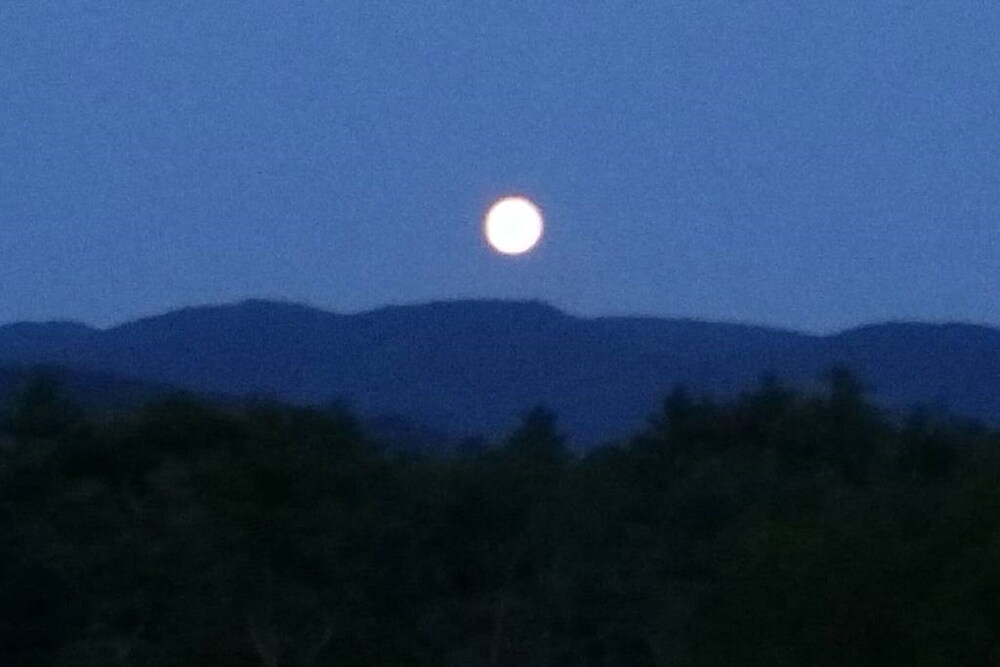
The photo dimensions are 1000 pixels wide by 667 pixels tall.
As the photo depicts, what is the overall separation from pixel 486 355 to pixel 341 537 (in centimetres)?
11028

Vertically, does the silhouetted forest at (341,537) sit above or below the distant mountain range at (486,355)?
below

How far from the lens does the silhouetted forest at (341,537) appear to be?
1153 inches

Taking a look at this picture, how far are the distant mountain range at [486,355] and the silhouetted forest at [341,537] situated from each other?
83135mm

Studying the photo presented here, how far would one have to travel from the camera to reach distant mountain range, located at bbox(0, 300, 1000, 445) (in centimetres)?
12631

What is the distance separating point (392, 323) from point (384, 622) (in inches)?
4584

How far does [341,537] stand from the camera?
30859mm

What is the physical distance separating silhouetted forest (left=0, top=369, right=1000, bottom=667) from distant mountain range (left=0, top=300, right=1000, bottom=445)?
8314 cm

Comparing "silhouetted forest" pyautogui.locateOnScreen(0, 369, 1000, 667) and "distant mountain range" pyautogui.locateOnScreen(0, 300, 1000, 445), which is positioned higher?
"distant mountain range" pyautogui.locateOnScreen(0, 300, 1000, 445)

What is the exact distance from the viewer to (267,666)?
94.5ft

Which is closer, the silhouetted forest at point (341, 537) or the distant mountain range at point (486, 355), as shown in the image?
the silhouetted forest at point (341, 537)

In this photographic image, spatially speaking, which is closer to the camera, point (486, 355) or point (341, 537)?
point (341, 537)

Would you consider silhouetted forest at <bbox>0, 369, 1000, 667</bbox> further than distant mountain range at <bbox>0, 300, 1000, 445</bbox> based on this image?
No

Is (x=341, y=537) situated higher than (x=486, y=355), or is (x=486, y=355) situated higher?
(x=486, y=355)

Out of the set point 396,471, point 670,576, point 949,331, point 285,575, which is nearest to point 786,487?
point 670,576
